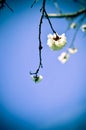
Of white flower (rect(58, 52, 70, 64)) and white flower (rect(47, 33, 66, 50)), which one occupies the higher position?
white flower (rect(58, 52, 70, 64))

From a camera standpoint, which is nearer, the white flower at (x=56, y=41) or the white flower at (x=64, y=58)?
the white flower at (x=56, y=41)

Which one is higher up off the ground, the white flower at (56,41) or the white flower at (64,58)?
the white flower at (64,58)

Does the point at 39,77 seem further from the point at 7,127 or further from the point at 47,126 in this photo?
the point at 7,127

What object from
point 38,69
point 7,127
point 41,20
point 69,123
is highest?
point 7,127

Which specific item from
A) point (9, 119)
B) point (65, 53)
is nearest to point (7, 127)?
point (9, 119)

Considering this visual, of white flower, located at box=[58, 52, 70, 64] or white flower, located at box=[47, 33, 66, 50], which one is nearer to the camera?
white flower, located at box=[47, 33, 66, 50]

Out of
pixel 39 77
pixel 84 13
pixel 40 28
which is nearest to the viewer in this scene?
pixel 40 28

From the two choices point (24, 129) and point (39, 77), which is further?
point (24, 129)

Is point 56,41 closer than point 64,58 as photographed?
Yes
